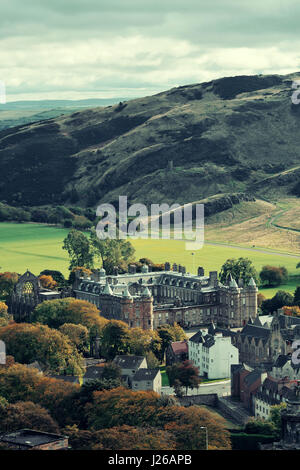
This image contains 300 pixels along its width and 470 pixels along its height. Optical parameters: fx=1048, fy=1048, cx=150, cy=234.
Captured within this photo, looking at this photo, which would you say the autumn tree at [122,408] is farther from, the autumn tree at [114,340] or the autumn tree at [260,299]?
the autumn tree at [260,299]

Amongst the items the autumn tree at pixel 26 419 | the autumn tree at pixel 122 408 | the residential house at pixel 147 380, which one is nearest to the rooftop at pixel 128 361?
the residential house at pixel 147 380

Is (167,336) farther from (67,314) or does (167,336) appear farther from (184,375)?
(184,375)

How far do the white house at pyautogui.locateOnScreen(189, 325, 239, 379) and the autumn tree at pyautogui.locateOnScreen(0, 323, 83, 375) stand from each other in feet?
52.8

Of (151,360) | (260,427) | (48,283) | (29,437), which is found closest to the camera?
(29,437)

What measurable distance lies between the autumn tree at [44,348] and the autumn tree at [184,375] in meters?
11.9

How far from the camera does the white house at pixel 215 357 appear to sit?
13700 centimetres

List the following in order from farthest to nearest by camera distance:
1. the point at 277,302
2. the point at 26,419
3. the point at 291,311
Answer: the point at 277,302 < the point at 291,311 < the point at 26,419

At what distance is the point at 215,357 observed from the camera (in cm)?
13700

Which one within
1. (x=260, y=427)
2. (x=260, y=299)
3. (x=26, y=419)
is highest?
(x=26, y=419)

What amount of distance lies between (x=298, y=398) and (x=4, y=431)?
28.9m

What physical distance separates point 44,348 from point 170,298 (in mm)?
48874

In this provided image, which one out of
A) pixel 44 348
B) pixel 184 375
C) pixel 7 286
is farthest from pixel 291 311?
pixel 7 286
